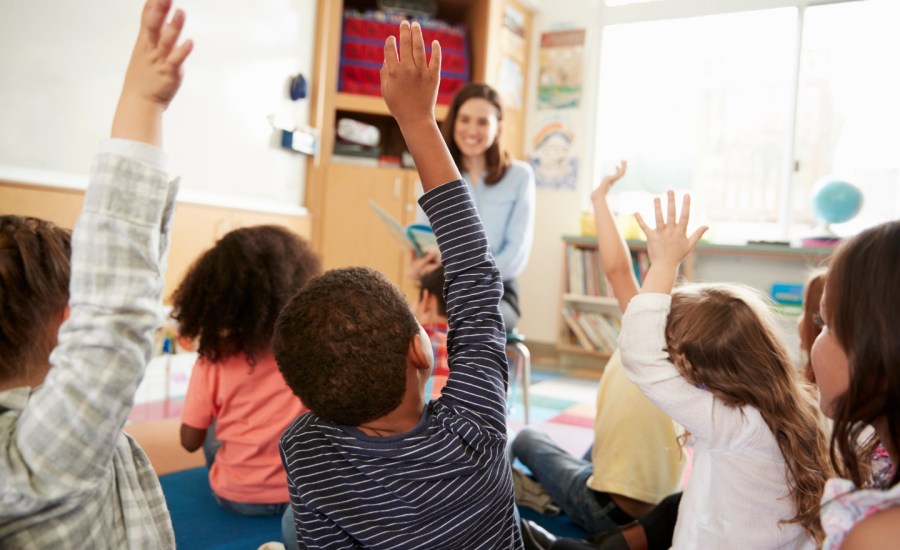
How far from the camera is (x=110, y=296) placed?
20.3 inches

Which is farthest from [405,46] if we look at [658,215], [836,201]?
[836,201]

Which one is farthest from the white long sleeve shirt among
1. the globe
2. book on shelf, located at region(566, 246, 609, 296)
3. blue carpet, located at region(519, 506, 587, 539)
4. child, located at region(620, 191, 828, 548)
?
book on shelf, located at region(566, 246, 609, 296)

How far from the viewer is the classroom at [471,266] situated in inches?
27.0

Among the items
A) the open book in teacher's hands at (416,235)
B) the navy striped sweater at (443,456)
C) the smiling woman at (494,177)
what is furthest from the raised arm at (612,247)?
the smiling woman at (494,177)

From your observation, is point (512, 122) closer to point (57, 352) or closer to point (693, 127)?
point (693, 127)

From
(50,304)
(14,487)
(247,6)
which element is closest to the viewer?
(14,487)

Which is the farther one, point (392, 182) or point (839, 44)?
point (839, 44)

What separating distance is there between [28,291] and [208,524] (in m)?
1.01

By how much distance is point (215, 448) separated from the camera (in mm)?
1719

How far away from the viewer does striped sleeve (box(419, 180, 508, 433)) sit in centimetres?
79

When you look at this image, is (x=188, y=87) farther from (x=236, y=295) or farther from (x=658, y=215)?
(x=658, y=215)

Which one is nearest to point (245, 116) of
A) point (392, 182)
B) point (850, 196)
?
point (392, 182)

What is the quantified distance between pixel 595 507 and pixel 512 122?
319 cm

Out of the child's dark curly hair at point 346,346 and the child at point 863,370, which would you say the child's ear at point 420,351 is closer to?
the child's dark curly hair at point 346,346
